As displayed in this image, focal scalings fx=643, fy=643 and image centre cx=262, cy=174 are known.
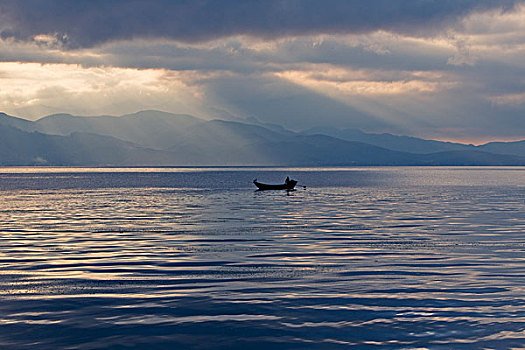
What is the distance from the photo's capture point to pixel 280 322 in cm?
2102

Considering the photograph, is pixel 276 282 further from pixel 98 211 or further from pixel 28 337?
pixel 98 211

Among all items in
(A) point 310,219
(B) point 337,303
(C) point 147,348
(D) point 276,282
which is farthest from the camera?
(A) point 310,219

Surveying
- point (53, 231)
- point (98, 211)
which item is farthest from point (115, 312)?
point (98, 211)

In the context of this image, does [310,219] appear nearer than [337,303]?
No

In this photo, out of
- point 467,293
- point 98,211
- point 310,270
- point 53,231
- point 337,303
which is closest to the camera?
point 337,303

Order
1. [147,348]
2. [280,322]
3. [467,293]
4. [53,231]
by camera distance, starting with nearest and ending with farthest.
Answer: [147,348], [280,322], [467,293], [53,231]

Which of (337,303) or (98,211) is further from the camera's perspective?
(98,211)

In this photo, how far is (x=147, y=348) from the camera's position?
1827cm

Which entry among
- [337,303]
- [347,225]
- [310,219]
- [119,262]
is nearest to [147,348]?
[337,303]

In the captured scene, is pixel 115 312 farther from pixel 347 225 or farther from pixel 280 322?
pixel 347 225

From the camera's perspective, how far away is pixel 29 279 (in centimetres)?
2862

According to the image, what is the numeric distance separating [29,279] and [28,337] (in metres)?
10.00

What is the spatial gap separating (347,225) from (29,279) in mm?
32213

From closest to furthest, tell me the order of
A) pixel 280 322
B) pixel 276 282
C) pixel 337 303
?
1. pixel 280 322
2. pixel 337 303
3. pixel 276 282
